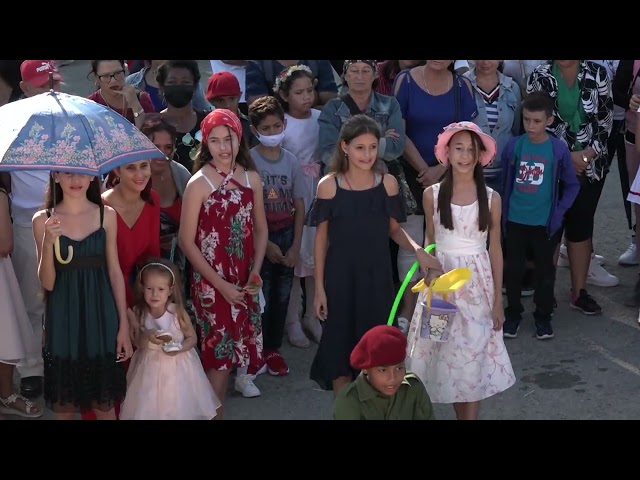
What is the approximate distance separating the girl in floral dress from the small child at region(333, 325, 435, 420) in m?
1.20

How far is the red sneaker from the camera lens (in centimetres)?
689

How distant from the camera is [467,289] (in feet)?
19.4

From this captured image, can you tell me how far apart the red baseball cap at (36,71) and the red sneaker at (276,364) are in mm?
2093

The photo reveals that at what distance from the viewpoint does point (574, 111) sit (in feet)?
25.0

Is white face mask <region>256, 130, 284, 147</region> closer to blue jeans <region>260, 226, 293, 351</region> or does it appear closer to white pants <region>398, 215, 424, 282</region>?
blue jeans <region>260, 226, 293, 351</region>

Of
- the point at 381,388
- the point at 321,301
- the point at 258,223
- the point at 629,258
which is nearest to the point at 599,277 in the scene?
the point at 629,258

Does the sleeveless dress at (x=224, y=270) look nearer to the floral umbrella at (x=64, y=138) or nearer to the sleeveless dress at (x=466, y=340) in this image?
the floral umbrella at (x=64, y=138)

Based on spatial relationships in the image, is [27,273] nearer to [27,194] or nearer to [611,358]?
[27,194]

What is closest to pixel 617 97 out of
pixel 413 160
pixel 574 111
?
pixel 574 111

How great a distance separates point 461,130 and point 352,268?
932mm

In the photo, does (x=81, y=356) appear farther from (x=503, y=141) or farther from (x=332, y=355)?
(x=503, y=141)

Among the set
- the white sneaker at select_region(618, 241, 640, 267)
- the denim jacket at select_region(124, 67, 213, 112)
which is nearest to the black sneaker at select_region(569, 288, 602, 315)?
the white sneaker at select_region(618, 241, 640, 267)

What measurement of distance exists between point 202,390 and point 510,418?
174 centimetres

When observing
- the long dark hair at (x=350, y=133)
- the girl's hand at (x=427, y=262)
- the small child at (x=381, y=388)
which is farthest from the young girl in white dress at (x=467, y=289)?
the small child at (x=381, y=388)
